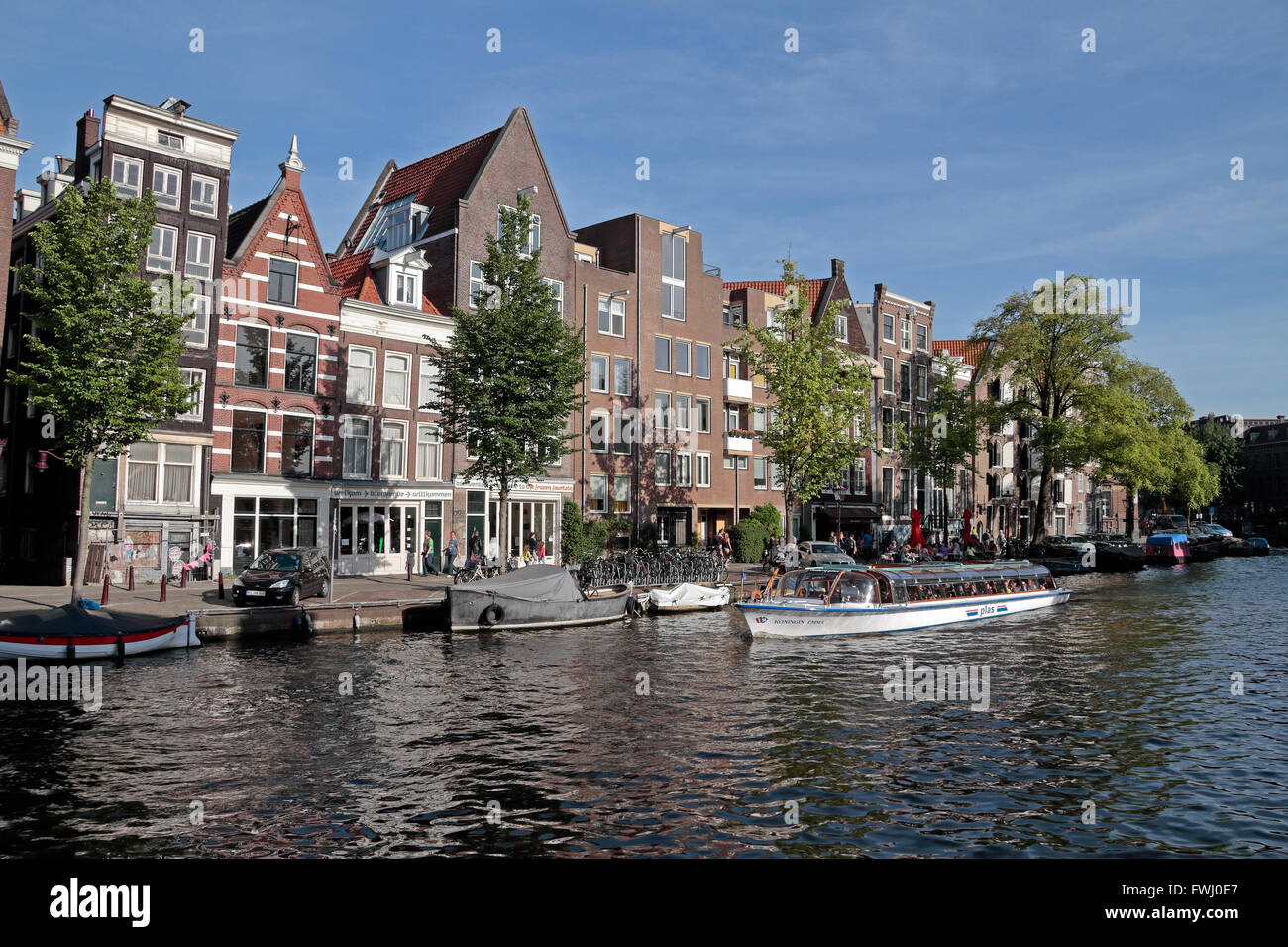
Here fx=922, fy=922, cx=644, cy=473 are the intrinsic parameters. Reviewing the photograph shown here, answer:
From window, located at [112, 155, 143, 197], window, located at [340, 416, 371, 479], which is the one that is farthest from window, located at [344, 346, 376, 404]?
window, located at [112, 155, 143, 197]

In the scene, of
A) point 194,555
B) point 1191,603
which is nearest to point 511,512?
point 194,555

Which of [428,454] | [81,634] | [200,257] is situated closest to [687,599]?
[428,454]

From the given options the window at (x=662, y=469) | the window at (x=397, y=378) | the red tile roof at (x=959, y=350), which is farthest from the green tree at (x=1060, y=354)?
the window at (x=397, y=378)

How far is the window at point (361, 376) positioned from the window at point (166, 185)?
29.8 ft

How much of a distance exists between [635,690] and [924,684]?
667cm

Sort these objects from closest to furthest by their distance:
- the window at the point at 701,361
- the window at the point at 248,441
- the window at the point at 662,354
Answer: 1. the window at the point at 248,441
2. the window at the point at 662,354
3. the window at the point at 701,361

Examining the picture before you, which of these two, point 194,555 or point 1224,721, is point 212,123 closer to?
point 194,555

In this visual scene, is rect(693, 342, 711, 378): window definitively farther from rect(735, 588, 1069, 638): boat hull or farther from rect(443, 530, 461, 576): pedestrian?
rect(735, 588, 1069, 638): boat hull

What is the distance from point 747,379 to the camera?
201ft

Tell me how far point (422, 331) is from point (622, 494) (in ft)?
50.0

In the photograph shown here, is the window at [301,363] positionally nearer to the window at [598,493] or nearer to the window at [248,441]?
the window at [248,441]

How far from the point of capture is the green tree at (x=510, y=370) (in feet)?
119

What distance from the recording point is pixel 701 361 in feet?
192

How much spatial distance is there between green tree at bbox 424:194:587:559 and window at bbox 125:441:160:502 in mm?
10756
